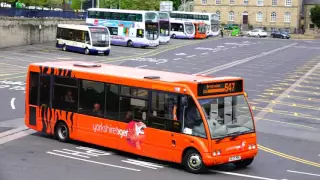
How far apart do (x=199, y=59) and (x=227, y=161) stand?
38488 mm

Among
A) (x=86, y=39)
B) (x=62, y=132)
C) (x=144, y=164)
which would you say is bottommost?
(x=144, y=164)

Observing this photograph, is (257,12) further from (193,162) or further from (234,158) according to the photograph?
(193,162)

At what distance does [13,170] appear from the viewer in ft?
48.1

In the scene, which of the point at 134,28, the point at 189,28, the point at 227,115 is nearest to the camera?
the point at 227,115

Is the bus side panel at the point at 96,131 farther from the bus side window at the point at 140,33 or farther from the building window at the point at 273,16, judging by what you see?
the building window at the point at 273,16

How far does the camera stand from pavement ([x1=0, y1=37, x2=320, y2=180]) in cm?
1500

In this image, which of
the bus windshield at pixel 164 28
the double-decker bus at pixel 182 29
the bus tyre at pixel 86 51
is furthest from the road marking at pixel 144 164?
the double-decker bus at pixel 182 29

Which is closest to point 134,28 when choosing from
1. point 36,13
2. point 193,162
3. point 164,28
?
point 164,28

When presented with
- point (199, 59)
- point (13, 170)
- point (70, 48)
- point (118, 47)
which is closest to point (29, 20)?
point (70, 48)

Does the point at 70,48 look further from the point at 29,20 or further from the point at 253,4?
the point at 253,4

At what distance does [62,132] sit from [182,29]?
6405 centimetres

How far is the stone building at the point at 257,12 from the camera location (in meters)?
115

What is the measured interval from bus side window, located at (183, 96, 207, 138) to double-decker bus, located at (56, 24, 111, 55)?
38680mm

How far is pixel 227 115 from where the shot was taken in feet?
49.5
